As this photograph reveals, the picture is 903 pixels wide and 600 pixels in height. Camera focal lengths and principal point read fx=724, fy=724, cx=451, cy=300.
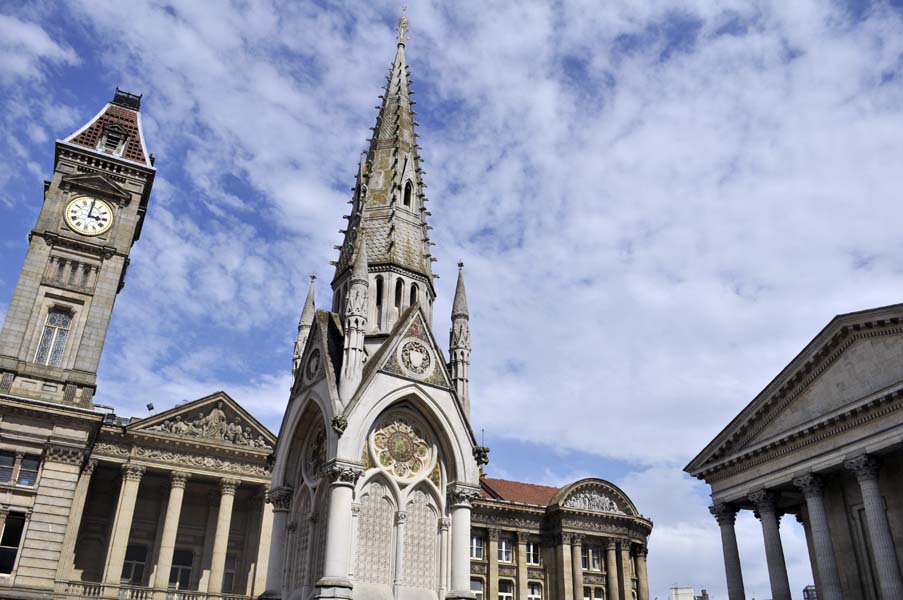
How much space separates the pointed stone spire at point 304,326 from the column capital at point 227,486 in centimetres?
2051

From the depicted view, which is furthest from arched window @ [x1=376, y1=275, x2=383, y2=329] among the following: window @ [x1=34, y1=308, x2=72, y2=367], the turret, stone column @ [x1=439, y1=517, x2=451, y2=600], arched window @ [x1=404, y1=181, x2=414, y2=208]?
window @ [x1=34, y1=308, x2=72, y2=367]

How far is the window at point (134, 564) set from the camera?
4372 cm

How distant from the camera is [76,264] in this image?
42344 mm

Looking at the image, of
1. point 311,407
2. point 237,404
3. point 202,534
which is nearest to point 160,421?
point 237,404

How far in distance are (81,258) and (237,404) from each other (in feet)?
42.3

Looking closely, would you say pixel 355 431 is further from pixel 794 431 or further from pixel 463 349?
pixel 794 431

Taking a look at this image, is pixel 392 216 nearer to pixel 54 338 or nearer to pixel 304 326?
pixel 304 326

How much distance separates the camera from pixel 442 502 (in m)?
23.2

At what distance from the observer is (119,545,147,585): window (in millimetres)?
43719

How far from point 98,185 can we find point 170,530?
2113cm

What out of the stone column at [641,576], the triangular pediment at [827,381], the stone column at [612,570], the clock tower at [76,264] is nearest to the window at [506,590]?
the stone column at [612,570]

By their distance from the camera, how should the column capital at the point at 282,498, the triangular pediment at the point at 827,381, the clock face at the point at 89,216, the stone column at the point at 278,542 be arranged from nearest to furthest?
the stone column at the point at 278,542
the column capital at the point at 282,498
the triangular pediment at the point at 827,381
the clock face at the point at 89,216

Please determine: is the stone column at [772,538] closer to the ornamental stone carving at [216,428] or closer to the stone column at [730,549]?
the stone column at [730,549]

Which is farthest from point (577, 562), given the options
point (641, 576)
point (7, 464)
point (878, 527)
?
point (7, 464)
